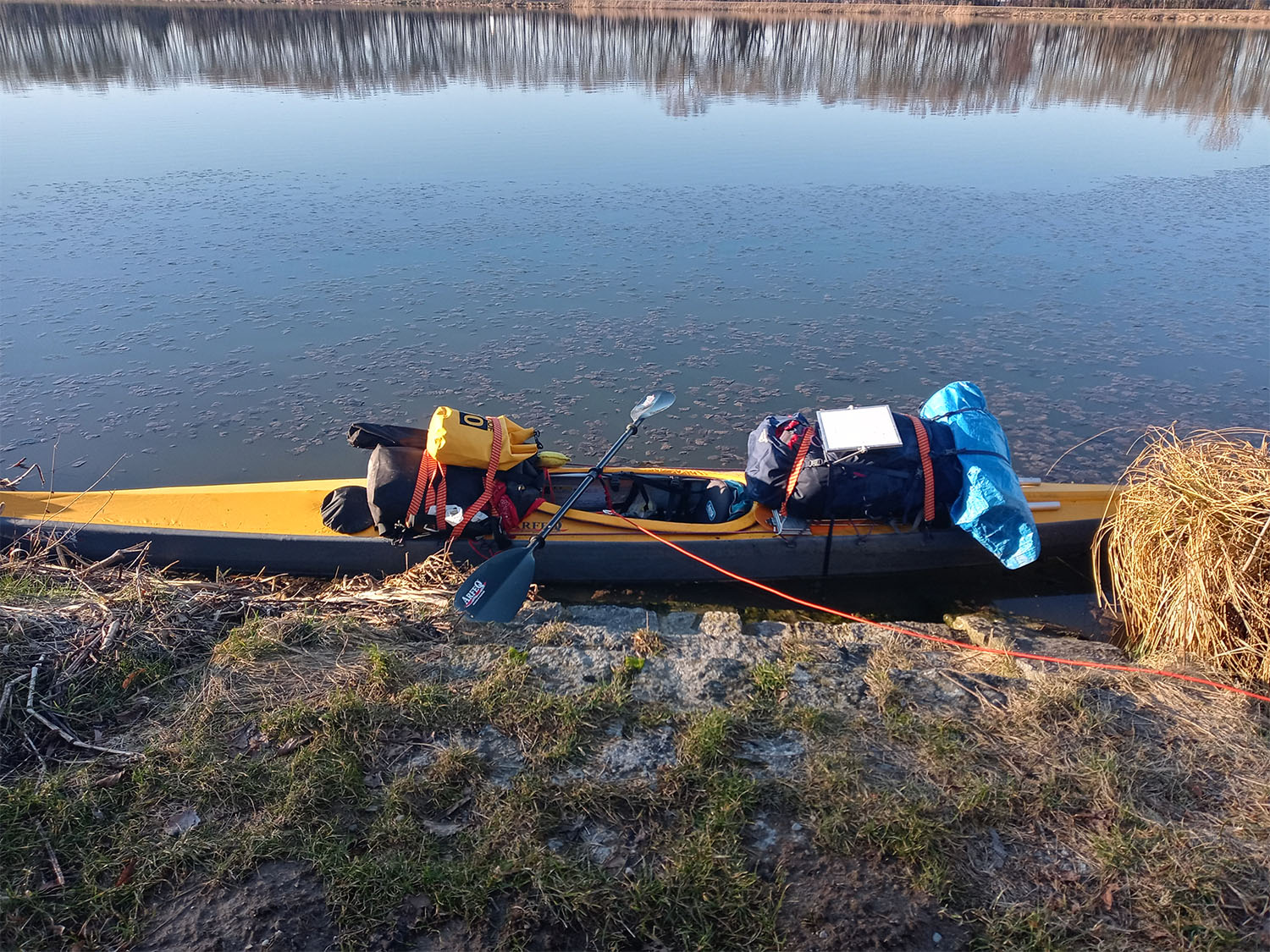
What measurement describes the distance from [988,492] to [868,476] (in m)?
0.60

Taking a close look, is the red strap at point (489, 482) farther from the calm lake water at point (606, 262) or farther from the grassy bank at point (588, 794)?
the calm lake water at point (606, 262)

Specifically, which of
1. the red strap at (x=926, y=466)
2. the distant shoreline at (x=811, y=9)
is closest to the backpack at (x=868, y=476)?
the red strap at (x=926, y=466)

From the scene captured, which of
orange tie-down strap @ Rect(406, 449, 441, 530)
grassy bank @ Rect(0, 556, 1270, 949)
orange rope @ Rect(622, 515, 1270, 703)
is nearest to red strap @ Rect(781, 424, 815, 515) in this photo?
orange rope @ Rect(622, 515, 1270, 703)

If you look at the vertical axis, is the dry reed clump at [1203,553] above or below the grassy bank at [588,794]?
above

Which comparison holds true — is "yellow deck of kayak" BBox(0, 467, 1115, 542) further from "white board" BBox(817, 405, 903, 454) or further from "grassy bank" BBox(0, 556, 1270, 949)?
"grassy bank" BBox(0, 556, 1270, 949)

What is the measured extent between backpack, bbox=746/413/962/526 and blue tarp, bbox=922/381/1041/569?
0.09 m

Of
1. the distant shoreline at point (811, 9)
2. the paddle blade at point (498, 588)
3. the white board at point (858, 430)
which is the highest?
the distant shoreline at point (811, 9)

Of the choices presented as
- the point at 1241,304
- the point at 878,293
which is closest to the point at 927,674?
the point at 878,293

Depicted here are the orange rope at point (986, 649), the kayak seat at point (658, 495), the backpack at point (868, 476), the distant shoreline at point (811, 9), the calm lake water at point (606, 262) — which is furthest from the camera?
the distant shoreline at point (811, 9)

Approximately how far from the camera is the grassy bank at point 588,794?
223 centimetres

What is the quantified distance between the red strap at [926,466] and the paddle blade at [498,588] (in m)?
2.15

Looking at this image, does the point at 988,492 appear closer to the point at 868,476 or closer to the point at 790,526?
the point at 868,476

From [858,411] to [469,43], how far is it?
22176mm

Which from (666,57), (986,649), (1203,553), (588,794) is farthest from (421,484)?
(666,57)
